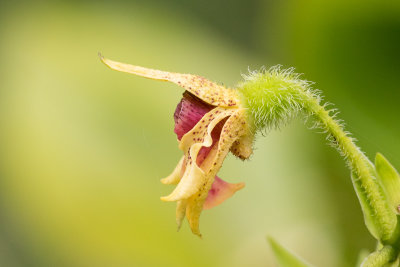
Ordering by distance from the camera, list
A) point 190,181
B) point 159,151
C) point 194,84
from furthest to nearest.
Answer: point 159,151 < point 194,84 < point 190,181

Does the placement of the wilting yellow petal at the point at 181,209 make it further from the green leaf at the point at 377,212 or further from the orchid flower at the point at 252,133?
the green leaf at the point at 377,212

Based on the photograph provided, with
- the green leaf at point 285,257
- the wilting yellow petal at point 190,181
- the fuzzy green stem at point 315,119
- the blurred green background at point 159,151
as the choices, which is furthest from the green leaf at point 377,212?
the blurred green background at point 159,151

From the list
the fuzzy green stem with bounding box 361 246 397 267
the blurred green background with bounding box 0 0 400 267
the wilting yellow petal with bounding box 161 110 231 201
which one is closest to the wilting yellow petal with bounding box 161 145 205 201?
the wilting yellow petal with bounding box 161 110 231 201

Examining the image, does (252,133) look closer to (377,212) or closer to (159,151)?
(377,212)

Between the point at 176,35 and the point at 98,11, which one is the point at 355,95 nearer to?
the point at 176,35

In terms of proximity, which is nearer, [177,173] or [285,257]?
[177,173]

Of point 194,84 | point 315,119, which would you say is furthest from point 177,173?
point 315,119
